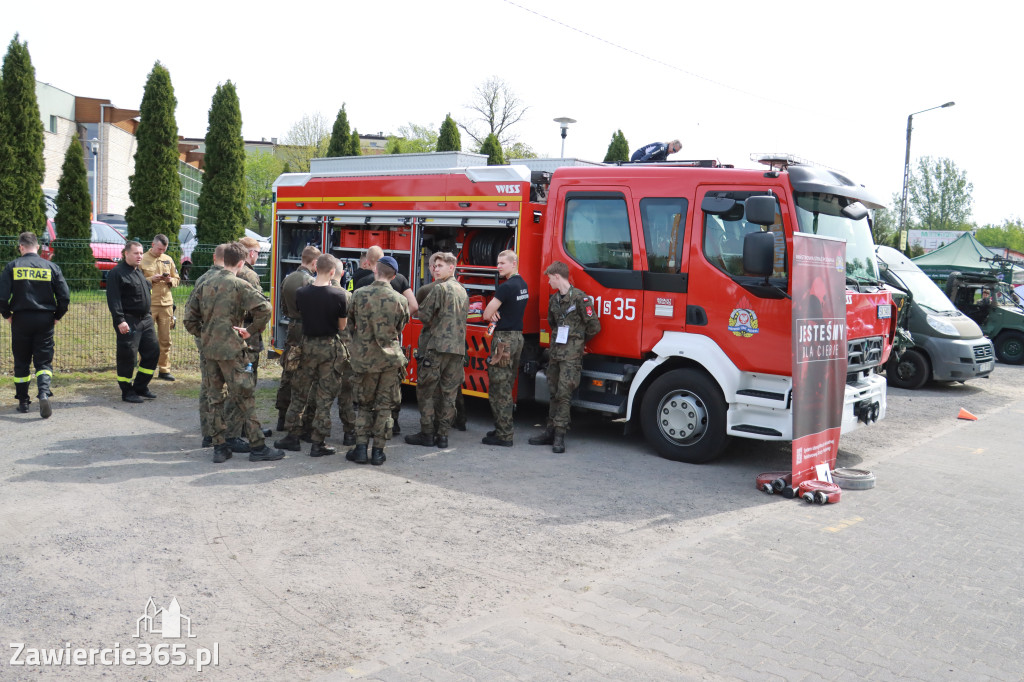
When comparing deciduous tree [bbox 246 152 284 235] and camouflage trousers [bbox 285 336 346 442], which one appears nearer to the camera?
camouflage trousers [bbox 285 336 346 442]

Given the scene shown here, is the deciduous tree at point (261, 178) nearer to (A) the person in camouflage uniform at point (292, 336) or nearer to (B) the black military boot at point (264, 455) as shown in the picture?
(A) the person in camouflage uniform at point (292, 336)

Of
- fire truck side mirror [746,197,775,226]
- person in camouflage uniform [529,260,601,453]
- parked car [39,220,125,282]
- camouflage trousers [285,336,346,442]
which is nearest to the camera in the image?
fire truck side mirror [746,197,775,226]

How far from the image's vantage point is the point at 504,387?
8.29 metres

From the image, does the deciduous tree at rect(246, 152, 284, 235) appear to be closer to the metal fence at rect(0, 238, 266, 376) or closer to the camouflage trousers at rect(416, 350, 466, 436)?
the metal fence at rect(0, 238, 266, 376)

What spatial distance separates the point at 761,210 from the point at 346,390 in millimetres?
4251

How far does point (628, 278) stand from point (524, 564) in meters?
3.76

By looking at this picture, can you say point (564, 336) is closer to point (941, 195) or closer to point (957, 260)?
point (957, 260)

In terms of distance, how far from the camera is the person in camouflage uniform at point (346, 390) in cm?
779

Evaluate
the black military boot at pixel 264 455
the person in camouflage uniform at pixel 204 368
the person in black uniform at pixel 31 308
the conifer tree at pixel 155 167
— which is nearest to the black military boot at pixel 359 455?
the black military boot at pixel 264 455

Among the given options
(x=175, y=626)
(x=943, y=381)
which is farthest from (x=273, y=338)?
(x=943, y=381)

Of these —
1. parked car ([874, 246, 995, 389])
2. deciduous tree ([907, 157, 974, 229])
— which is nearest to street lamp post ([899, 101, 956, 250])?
parked car ([874, 246, 995, 389])

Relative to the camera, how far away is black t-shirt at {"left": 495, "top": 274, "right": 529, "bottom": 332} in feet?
26.6

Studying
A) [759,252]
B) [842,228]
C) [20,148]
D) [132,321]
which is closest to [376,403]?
[759,252]

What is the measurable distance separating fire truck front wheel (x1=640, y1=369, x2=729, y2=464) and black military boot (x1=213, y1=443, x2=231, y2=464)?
3976mm
